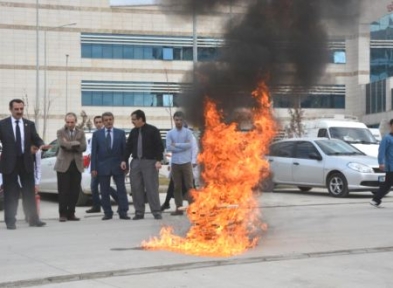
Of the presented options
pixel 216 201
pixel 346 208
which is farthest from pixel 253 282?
pixel 346 208

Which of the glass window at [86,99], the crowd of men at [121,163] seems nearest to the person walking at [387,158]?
the crowd of men at [121,163]

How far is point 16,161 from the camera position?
9242 mm

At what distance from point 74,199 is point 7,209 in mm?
1319

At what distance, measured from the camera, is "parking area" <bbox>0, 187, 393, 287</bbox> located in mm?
5805

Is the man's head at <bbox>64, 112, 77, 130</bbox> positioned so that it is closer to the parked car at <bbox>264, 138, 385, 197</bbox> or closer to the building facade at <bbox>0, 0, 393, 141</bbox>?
the parked car at <bbox>264, 138, 385, 197</bbox>

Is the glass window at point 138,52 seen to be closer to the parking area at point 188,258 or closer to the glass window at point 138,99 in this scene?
the glass window at point 138,99

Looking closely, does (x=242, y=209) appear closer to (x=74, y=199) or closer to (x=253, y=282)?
(x=253, y=282)

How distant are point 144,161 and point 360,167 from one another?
6.41 m

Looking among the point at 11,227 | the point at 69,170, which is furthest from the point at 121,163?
the point at 11,227

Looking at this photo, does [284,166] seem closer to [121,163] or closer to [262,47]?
[121,163]

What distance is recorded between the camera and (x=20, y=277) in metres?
5.87

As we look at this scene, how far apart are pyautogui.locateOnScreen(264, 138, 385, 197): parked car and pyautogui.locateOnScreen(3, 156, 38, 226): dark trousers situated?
6149 millimetres

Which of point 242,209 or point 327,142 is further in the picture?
point 327,142

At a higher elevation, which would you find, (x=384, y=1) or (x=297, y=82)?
(x=384, y=1)
